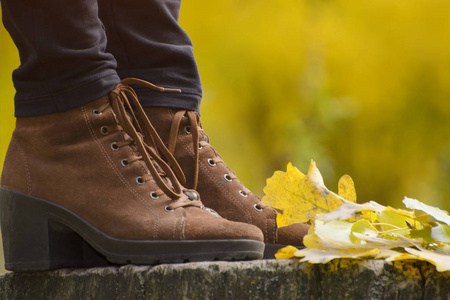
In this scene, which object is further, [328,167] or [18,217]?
[328,167]

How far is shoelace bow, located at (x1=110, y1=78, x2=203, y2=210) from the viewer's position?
3.17ft

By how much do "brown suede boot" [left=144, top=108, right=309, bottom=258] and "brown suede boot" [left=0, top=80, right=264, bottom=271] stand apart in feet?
0.26

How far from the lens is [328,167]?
2.87 metres

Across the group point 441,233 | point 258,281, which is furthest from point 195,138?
point 441,233

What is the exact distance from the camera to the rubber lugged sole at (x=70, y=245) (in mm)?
891

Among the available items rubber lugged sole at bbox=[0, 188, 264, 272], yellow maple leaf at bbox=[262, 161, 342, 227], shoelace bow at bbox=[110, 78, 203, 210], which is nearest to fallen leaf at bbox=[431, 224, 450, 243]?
yellow maple leaf at bbox=[262, 161, 342, 227]

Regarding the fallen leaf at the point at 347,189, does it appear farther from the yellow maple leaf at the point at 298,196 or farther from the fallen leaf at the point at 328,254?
the fallen leaf at the point at 328,254

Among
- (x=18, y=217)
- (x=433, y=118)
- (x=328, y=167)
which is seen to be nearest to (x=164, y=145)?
(x=18, y=217)

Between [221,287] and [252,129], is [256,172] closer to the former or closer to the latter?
[252,129]

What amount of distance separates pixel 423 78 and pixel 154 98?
232 cm

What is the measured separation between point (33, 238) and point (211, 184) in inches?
12.4

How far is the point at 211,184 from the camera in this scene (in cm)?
108

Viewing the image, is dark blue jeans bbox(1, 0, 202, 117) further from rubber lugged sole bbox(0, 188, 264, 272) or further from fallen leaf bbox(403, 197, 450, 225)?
fallen leaf bbox(403, 197, 450, 225)

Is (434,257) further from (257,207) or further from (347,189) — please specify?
(257,207)
